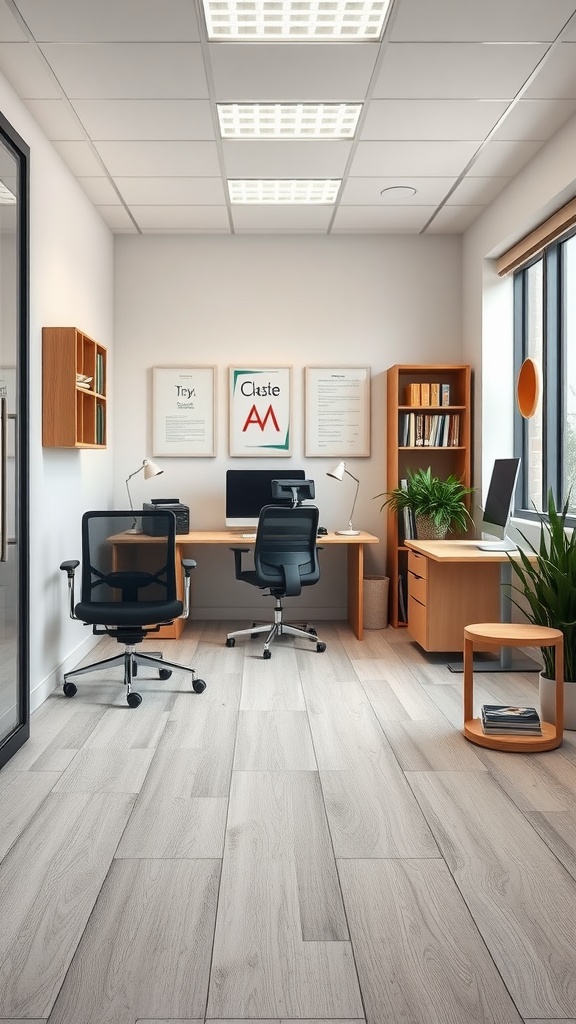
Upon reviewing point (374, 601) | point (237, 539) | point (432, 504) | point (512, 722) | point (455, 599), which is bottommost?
point (512, 722)

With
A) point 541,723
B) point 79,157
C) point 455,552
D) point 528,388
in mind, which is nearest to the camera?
point 541,723

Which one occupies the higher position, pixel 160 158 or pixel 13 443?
pixel 160 158

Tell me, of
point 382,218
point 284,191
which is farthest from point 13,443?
point 382,218

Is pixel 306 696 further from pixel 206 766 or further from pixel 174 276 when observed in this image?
pixel 174 276

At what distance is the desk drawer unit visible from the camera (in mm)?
4031

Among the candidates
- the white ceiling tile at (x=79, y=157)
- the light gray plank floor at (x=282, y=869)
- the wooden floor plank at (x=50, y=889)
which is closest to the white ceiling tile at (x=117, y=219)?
the white ceiling tile at (x=79, y=157)

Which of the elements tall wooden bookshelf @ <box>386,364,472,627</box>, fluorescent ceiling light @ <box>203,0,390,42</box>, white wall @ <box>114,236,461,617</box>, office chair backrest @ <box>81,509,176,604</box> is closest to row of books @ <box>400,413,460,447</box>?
tall wooden bookshelf @ <box>386,364,472,627</box>

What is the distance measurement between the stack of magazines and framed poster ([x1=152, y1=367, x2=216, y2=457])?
2.84 m

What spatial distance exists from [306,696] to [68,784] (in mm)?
1302

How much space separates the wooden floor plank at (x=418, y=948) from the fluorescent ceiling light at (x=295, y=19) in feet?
8.56

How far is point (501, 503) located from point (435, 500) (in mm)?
790

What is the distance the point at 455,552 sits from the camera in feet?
12.9

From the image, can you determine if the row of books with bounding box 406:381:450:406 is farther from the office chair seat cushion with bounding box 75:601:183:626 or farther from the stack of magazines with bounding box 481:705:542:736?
the stack of magazines with bounding box 481:705:542:736

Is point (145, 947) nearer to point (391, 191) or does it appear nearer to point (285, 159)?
point (285, 159)
